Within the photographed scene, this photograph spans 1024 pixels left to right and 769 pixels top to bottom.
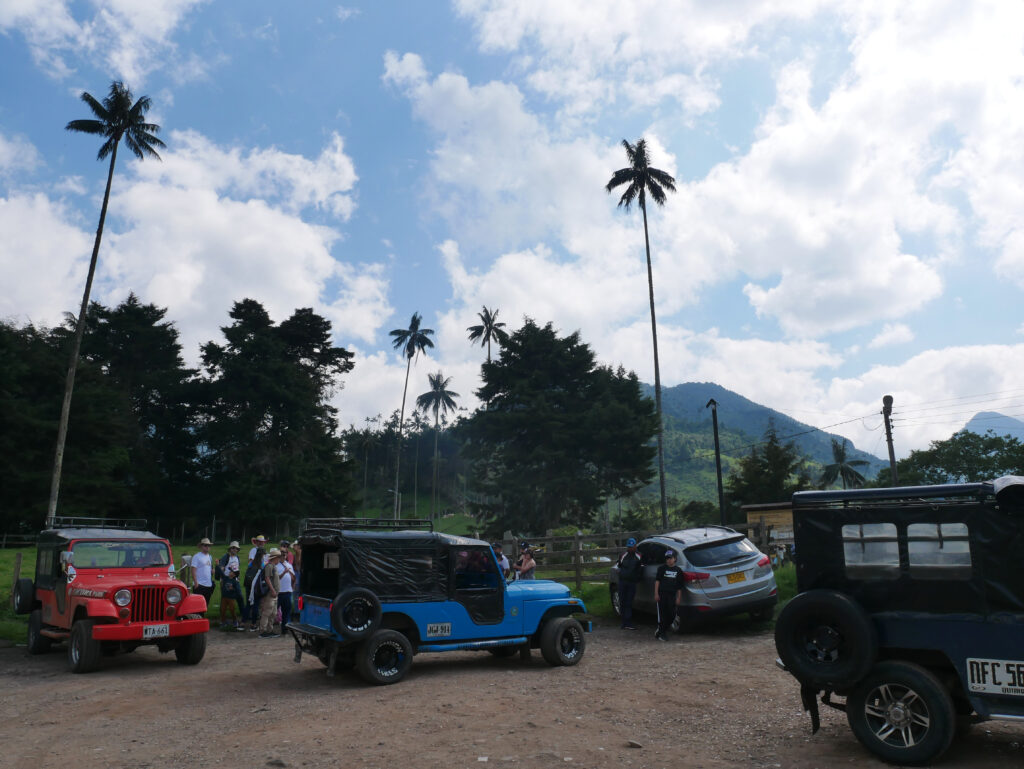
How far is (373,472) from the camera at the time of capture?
109 metres

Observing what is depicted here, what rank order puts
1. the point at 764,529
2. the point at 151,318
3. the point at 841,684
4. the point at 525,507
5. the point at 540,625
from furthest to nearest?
the point at 151,318 < the point at 525,507 < the point at 764,529 < the point at 540,625 < the point at 841,684

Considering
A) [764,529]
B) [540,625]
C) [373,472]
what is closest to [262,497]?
[764,529]

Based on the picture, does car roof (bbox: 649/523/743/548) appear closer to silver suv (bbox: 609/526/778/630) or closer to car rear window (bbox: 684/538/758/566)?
silver suv (bbox: 609/526/778/630)

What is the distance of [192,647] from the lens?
1200 centimetres

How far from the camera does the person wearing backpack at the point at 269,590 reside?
1517 cm

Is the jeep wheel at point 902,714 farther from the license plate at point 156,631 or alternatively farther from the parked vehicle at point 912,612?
the license plate at point 156,631

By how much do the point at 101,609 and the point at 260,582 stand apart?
4390 mm

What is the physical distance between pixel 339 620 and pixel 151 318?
53.7 metres

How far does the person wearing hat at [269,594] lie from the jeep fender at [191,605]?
2.96 meters

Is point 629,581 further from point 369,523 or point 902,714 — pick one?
point 902,714

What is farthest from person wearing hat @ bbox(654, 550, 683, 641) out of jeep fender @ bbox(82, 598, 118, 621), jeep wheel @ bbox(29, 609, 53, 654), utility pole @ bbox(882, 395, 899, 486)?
utility pole @ bbox(882, 395, 899, 486)

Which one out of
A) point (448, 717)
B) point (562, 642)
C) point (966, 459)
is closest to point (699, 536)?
point (562, 642)

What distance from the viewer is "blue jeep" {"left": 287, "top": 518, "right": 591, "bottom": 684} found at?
9.83 meters

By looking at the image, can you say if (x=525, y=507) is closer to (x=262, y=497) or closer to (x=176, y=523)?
(x=262, y=497)
